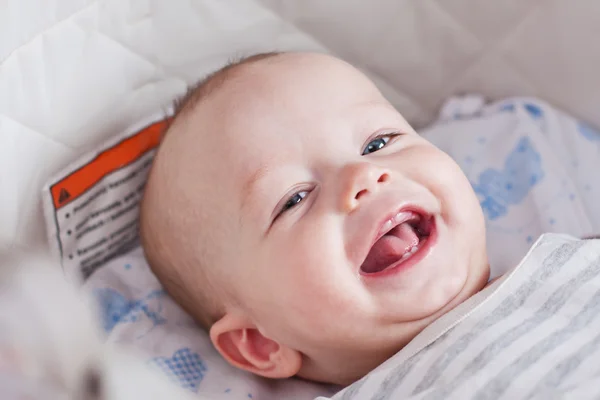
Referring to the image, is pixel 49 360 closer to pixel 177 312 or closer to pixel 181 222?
pixel 181 222

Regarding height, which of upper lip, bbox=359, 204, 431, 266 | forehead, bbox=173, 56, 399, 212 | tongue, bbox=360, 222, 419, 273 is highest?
forehead, bbox=173, 56, 399, 212

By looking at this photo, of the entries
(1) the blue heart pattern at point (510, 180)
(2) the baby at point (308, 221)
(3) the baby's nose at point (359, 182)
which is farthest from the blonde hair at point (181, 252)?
(1) the blue heart pattern at point (510, 180)

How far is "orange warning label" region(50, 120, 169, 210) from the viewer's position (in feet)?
2.96

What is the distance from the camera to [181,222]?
827mm

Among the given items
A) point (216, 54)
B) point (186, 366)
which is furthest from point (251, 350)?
point (216, 54)

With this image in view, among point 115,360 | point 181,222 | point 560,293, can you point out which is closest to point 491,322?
point 560,293

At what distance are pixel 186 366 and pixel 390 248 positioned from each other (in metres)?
0.32

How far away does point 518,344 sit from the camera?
71cm

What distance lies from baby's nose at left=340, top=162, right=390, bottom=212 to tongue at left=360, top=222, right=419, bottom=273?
56 mm

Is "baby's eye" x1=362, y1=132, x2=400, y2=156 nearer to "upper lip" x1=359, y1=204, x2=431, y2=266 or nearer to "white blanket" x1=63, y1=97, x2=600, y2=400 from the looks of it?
"upper lip" x1=359, y1=204, x2=431, y2=266

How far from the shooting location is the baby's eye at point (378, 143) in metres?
0.82

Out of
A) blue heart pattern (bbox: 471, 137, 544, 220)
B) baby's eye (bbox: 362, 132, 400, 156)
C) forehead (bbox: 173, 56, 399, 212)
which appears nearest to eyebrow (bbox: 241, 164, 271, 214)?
forehead (bbox: 173, 56, 399, 212)

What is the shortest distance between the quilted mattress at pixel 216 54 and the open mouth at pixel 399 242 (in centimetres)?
37

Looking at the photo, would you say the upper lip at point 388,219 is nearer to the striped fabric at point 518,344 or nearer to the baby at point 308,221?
the baby at point 308,221
